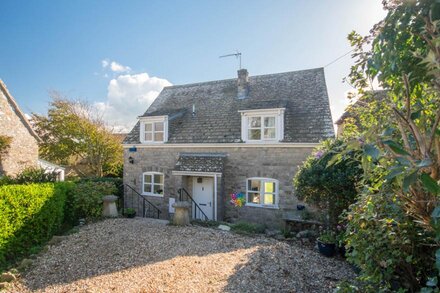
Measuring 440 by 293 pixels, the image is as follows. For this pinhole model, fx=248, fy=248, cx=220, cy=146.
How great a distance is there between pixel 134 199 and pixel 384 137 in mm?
14663

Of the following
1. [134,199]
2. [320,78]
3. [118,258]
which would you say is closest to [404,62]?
[118,258]

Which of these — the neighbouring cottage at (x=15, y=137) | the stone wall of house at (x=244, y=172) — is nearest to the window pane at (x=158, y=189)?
the stone wall of house at (x=244, y=172)

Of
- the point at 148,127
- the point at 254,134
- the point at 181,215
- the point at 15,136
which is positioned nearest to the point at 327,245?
the point at 181,215

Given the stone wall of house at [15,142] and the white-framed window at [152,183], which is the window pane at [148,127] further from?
the stone wall of house at [15,142]

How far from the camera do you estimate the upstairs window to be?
46.4 ft

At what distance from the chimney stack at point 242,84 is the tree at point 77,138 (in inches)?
530

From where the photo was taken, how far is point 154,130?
14.6 metres

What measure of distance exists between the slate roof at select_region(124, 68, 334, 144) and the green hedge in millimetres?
6693

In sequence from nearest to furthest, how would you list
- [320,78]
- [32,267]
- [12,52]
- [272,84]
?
[32,267] < [12,52] < [320,78] < [272,84]

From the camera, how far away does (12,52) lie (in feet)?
31.3

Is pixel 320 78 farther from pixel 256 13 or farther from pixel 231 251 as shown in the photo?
pixel 231 251

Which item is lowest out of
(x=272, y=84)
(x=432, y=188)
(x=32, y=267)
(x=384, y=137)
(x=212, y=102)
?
(x=32, y=267)

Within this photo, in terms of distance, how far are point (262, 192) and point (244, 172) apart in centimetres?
128

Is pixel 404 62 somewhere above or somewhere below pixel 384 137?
above
